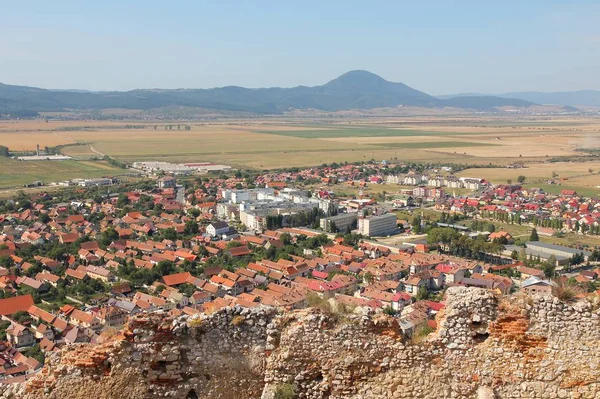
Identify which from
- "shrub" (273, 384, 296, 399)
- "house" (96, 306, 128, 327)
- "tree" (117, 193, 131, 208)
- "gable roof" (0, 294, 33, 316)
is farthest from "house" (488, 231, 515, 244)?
"shrub" (273, 384, 296, 399)

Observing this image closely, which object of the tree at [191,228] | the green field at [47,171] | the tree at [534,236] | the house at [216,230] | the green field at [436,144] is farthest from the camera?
the green field at [436,144]

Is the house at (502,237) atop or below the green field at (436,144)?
below

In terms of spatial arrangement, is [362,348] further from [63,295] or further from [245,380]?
[63,295]

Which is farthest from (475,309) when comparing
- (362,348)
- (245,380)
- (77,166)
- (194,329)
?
(77,166)

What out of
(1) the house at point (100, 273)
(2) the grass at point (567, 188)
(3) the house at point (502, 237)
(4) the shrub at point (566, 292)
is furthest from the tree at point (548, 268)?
(2) the grass at point (567, 188)

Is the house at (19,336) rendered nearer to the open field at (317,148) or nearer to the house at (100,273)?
the house at (100,273)

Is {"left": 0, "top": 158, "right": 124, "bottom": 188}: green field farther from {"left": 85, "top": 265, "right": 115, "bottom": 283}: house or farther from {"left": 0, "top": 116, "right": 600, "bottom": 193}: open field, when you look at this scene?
{"left": 85, "top": 265, "right": 115, "bottom": 283}: house

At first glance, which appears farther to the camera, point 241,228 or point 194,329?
point 241,228

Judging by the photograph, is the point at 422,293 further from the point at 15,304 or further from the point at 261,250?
the point at 15,304
